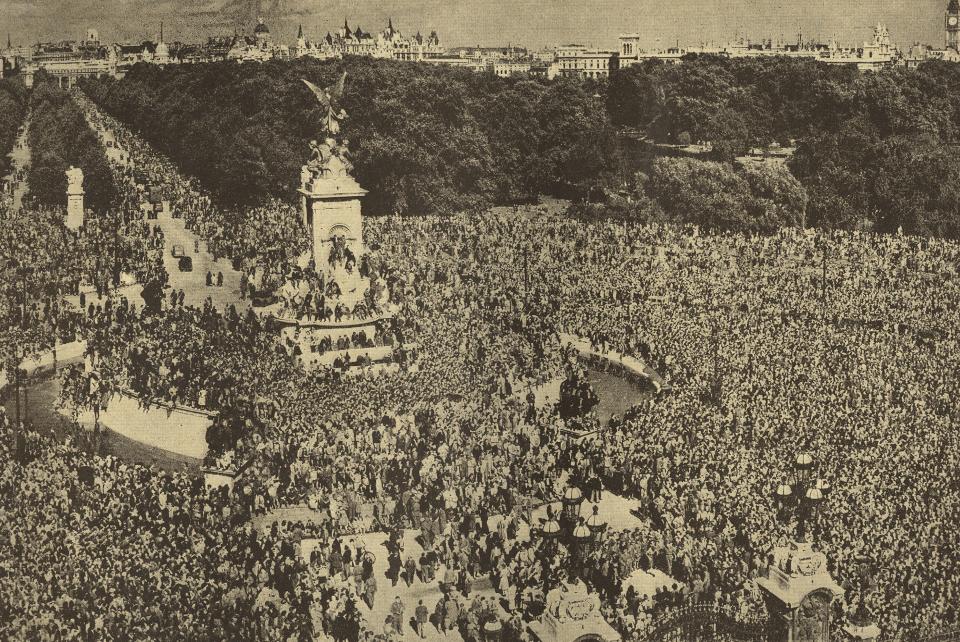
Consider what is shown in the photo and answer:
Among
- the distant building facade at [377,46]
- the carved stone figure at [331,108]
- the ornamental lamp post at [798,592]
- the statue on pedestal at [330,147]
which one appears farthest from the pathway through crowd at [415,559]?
the distant building facade at [377,46]

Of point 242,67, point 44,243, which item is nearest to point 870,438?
point 44,243

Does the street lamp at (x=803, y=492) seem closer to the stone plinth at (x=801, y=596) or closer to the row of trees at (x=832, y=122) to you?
the stone plinth at (x=801, y=596)

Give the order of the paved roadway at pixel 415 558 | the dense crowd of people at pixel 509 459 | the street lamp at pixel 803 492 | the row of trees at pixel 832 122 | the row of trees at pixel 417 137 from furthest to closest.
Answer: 1. the row of trees at pixel 417 137
2. the row of trees at pixel 832 122
3. the street lamp at pixel 803 492
4. the paved roadway at pixel 415 558
5. the dense crowd of people at pixel 509 459

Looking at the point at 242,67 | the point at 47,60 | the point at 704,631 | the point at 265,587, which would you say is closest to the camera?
the point at 704,631

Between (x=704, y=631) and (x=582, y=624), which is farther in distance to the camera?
(x=704, y=631)

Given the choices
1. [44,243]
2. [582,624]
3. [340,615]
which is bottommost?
[340,615]

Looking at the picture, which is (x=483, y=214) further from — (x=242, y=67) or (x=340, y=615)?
(x=340, y=615)

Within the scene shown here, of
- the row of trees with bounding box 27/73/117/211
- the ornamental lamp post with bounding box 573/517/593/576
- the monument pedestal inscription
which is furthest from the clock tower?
the ornamental lamp post with bounding box 573/517/593/576
